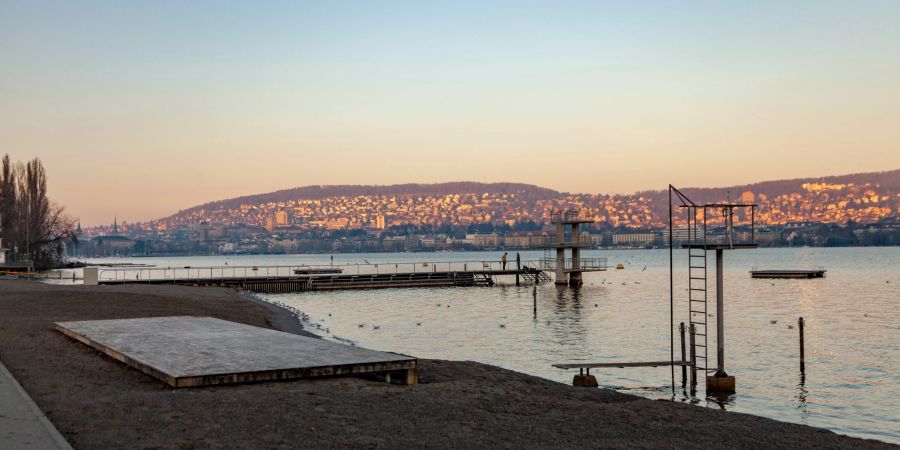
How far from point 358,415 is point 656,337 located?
27.8 m

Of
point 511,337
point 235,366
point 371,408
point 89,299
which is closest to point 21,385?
point 235,366

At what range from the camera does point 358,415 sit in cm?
1237

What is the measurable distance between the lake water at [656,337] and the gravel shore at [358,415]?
5.78 meters

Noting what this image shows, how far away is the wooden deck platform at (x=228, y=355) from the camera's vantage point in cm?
1495

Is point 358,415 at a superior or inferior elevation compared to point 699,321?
superior

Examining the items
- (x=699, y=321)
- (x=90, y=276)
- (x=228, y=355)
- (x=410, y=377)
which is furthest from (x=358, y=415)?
(x=90, y=276)

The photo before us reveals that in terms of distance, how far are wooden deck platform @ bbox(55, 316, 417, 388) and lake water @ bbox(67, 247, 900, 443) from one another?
8.24 meters

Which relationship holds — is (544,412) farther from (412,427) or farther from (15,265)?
(15,265)

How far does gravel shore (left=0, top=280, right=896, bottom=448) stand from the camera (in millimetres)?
10891

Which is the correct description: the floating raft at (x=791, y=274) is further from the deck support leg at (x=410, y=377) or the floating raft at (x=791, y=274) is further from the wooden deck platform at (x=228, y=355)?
the deck support leg at (x=410, y=377)

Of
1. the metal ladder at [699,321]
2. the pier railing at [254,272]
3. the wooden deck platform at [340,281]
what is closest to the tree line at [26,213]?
the pier railing at [254,272]

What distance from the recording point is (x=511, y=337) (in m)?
37.0

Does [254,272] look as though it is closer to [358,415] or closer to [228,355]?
[228,355]

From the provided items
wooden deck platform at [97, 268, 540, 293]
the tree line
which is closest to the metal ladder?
wooden deck platform at [97, 268, 540, 293]
